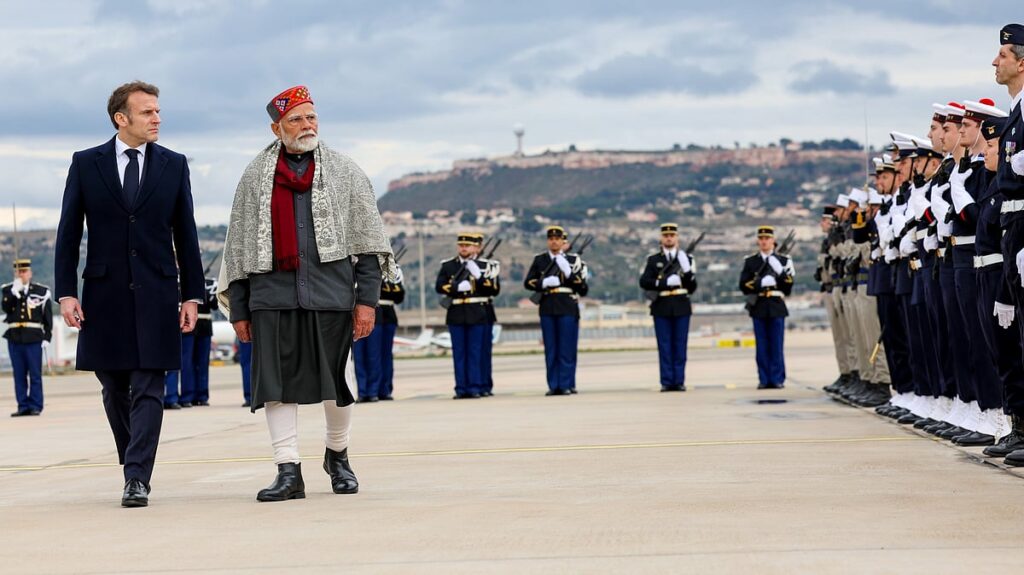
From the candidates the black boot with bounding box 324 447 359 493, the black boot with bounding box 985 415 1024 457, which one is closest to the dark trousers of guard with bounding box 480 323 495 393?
the black boot with bounding box 985 415 1024 457

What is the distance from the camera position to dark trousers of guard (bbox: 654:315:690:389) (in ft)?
62.9

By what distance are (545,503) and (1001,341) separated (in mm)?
3615

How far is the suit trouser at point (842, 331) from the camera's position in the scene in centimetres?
1650

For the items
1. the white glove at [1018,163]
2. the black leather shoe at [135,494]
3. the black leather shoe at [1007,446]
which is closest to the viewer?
the black leather shoe at [135,494]

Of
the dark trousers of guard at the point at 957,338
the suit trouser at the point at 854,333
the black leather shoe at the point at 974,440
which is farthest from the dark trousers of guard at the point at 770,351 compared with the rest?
the black leather shoe at the point at 974,440

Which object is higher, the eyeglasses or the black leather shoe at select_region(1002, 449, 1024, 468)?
the eyeglasses

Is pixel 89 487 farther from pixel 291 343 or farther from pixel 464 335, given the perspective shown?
pixel 464 335

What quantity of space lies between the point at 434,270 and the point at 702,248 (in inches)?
1531

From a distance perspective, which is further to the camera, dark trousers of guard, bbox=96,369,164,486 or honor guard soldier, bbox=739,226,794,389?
honor guard soldier, bbox=739,226,794,389

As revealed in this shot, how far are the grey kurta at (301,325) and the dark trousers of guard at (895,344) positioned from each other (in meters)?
6.81

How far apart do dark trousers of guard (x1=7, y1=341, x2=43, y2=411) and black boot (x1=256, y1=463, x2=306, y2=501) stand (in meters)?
11.4

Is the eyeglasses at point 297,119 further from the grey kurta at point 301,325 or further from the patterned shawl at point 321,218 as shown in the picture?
the grey kurta at point 301,325

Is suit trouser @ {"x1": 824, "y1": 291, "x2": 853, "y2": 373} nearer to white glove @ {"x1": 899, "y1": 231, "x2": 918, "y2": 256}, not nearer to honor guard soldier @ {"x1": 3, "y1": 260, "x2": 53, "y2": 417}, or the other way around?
white glove @ {"x1": 899, "y1": 231, "x2": 918, "y2": 256}

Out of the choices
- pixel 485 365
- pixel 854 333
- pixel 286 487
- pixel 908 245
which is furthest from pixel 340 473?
pixel 485 365
